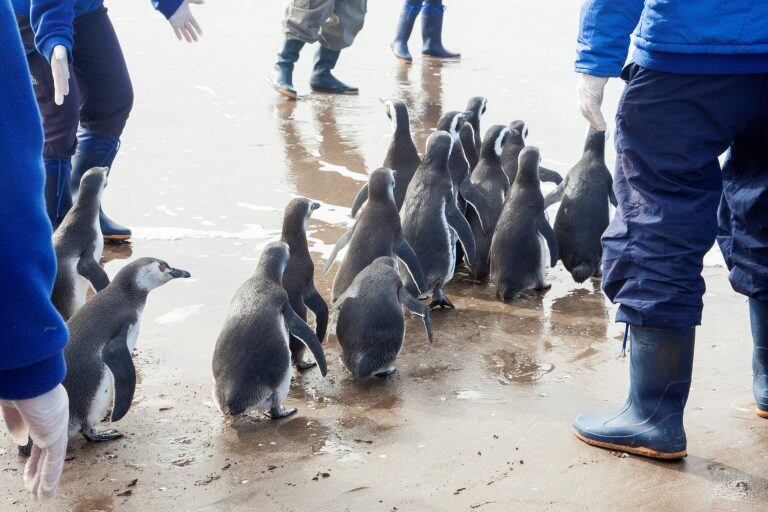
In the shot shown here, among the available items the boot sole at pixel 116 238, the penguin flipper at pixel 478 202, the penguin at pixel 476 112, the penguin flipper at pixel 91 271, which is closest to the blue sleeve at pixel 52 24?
the penguin flipper at pixel 91 271

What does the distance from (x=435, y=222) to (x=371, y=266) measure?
0.81 m

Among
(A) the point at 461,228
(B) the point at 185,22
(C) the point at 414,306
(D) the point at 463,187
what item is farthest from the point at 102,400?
(D) the point at 463,187

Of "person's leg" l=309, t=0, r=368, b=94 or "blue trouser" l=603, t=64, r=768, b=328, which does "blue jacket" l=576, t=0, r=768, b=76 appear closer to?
"blue trouser" l=603, t=64, r=768, b=328

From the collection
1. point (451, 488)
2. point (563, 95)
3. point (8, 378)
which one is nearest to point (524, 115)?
point (563, 95)

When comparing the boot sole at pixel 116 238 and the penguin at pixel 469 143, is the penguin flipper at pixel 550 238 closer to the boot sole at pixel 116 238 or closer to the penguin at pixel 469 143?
the penguin at pixel 469 143

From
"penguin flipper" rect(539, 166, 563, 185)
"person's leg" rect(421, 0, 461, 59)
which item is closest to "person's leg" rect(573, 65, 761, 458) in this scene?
"penguin flipper" rect(539, 166, 563, 185)

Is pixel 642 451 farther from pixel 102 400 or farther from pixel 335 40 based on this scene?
pixel 335 40

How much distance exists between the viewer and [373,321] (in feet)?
12.3

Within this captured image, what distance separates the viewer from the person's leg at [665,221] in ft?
8.98

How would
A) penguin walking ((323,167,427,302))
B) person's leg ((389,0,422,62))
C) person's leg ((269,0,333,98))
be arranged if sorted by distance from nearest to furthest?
penguin walking ((323,167,427,302)), person's leg ((269,0,333,98)), person's leg ((389,0,422,62))

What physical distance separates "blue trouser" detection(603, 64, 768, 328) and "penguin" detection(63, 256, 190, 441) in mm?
1628

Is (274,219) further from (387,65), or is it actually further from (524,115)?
(387,65)

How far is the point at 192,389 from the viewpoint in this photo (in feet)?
12.0

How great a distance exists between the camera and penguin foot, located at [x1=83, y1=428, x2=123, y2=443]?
323cm
